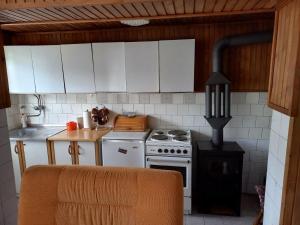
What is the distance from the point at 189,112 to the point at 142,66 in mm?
960

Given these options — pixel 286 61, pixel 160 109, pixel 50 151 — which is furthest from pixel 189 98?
pixel 50 151

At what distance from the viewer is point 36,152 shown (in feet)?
9.80

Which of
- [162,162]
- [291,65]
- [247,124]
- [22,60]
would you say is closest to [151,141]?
[162,162]

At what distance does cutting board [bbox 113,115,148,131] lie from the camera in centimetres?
316

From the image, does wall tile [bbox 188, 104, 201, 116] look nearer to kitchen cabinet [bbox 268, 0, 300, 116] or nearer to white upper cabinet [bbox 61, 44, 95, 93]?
white upper cabinet [bbox 61, 44, 95, 93]

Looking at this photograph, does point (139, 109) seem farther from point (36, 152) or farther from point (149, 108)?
point (36, 152)

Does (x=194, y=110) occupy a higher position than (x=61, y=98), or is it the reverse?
(x=61, y=98)

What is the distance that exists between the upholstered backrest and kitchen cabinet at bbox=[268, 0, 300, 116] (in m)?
0.79

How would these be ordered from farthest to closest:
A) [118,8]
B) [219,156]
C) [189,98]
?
[189,98], [219,156], [118,8]

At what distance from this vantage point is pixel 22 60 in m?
3.07

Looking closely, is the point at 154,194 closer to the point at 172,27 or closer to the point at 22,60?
the point at 172,27

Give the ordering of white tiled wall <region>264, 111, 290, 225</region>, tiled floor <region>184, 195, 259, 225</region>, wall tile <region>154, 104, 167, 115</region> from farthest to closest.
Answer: wall tile <region>154, 104, 167, 115</region>
tiled floor <region>184, 195, 259, 225</region>
white tiled wall <region>264, 111, 290, 225</region>

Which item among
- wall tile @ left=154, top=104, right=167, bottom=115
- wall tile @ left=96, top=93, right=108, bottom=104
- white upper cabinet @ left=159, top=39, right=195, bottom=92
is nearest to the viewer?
white upper cabinet @ left=159, top=39, right=195, bottom=92

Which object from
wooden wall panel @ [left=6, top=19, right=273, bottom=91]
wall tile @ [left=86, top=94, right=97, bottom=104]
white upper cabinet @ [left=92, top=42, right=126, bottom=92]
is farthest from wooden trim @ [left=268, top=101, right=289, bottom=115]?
wall tile @ [left=86, top=94, right=97, bottom=104]
